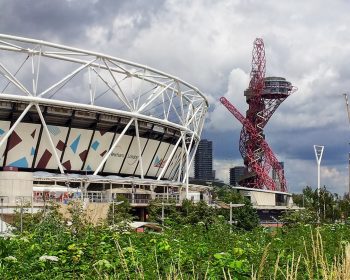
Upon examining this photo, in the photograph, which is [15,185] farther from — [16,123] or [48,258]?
[48,258]

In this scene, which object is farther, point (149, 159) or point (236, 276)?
point (149, 159)

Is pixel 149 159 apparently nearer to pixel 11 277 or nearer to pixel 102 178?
pixel 102 178

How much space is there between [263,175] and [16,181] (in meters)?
74.4

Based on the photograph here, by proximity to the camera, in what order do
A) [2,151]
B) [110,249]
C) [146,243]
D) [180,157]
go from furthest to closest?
[180,157], [2,151], [146,243], [110,249]

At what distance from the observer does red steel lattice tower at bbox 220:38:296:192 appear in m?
119

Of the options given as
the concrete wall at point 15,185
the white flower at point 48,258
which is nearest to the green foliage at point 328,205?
the concrete wall at point 15,185

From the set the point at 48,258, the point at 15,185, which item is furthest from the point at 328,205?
the point at 48,258

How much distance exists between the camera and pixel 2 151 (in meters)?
61.1

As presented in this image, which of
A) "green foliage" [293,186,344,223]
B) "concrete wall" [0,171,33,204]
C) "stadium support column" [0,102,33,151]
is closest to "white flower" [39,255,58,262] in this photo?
"concrete wall" [0,171,33,204]

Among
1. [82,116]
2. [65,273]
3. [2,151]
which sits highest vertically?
[82,116]

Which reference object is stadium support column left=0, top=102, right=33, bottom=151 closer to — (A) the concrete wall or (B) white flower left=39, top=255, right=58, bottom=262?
(A) the concrete wall

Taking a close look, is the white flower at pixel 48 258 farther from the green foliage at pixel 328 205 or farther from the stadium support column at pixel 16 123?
the green foliage at pixel 328 205

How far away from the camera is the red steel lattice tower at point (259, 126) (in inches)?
4673

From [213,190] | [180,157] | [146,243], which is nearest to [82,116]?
[180,157]
